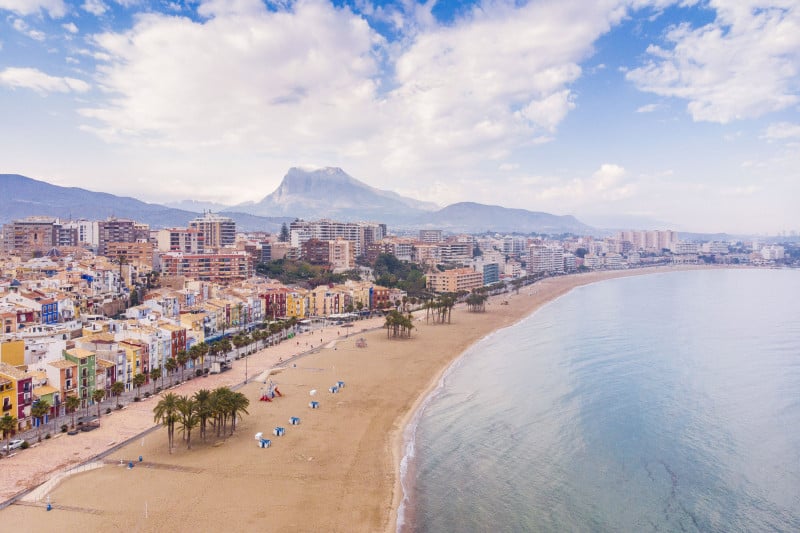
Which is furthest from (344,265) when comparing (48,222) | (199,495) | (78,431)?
(199,495)

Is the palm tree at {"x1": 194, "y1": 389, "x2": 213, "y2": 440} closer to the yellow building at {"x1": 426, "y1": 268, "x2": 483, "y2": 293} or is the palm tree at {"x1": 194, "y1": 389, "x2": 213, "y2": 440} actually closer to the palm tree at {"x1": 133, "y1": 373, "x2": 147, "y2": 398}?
the palm tree at {"x1": 133, "y1": 373, "x2": 147, "y2": 398}

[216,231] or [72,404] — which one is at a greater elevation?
[216,231]

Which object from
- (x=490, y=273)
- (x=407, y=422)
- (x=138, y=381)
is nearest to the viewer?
(x=407, y=422)

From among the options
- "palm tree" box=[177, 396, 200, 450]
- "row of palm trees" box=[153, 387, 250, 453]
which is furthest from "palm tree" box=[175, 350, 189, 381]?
"palm tree" box=[177, 396, 200, 450]

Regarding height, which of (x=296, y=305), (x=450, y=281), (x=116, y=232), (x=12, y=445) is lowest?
(x=12, y=445)

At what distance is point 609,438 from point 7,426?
28285 mm

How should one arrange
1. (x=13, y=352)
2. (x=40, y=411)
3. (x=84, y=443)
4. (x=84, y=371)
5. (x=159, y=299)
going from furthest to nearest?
(x=159, y=299), (x=84, y=371), (x=13, y=352), (x=40, y=411), (x=84, y=443)

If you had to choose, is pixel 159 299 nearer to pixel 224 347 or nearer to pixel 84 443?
pixel 224 347

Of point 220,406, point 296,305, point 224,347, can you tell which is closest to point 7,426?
point 220,406

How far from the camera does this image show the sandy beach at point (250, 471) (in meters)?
19.3

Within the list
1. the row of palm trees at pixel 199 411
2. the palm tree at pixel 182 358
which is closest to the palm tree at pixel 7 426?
the row of palm trees at pixel 199 411

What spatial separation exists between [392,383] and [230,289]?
34.5 metres

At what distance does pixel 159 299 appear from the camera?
54094 millimetres

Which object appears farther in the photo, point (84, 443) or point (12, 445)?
point (84, 443)
